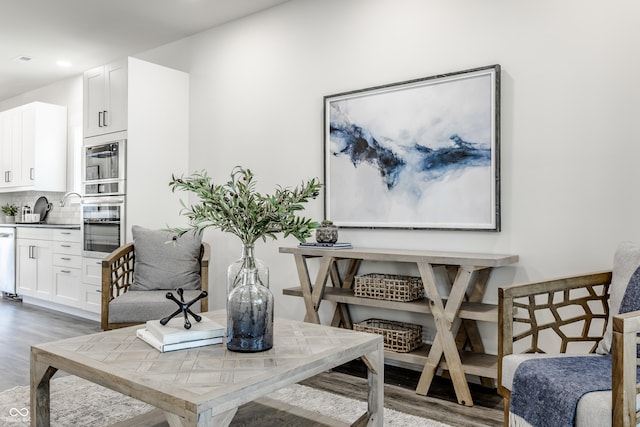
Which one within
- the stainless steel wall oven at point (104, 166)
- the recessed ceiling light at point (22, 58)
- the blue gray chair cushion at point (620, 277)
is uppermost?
the recessed ceiling light at point (22, 58)

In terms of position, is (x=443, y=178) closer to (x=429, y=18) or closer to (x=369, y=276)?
(x=369, y=276)

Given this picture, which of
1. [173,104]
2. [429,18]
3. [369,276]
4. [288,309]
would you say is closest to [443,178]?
[369,276]

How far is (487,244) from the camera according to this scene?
286cm

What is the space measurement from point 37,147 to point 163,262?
10.5ft

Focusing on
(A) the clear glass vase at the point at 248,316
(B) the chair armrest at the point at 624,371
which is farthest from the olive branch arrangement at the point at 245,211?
(B) the chair armrest at the point at 624,371

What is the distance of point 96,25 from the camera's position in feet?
14.3

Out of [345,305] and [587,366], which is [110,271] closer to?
[345,305]

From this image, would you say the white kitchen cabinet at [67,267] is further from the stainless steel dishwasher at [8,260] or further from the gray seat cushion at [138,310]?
the gray seat cushion at [138,310]

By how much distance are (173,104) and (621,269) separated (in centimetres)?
376

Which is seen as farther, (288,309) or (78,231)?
(78,231)

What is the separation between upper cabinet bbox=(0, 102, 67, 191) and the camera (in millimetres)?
5727

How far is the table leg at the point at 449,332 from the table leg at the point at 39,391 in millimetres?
1806

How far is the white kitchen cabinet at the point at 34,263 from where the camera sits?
5211 millimetres

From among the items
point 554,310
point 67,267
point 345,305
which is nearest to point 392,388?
point 345,305
